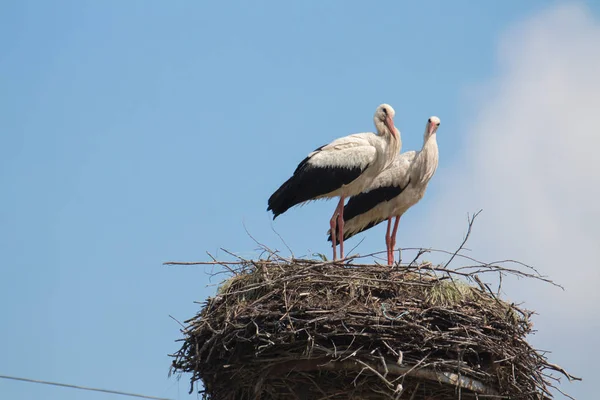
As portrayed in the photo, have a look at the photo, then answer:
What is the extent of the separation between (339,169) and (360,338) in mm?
4007

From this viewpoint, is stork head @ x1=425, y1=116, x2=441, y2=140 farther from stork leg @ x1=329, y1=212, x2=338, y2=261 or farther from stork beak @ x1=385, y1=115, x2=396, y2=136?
stork leg @ x1=329, y1=212, x2=338, y2=261

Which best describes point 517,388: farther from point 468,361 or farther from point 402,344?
point 402,344

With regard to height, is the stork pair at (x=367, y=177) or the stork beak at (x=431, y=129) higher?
the stork beak at (x=431, y=129)

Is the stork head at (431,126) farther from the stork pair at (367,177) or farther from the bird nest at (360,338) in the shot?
the bird nest at (360,338)

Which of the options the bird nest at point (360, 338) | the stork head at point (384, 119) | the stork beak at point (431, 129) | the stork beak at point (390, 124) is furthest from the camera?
the stork beak at point (431, 129)

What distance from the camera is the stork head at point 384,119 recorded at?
13508 millimetres

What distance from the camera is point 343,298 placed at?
9.86 m

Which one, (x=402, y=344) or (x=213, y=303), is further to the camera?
(x=213, y=303)

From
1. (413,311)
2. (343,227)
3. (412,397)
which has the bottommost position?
(412,397)

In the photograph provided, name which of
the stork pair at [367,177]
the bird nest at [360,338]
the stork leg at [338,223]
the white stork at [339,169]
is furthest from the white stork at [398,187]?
the bird nest at [360,338]

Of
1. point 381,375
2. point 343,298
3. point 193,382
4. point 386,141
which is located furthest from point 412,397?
point 386,141

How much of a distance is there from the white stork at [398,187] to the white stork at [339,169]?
0.80m

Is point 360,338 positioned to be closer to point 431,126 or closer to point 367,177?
point 367,177

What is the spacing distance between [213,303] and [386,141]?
3945 millimetres
